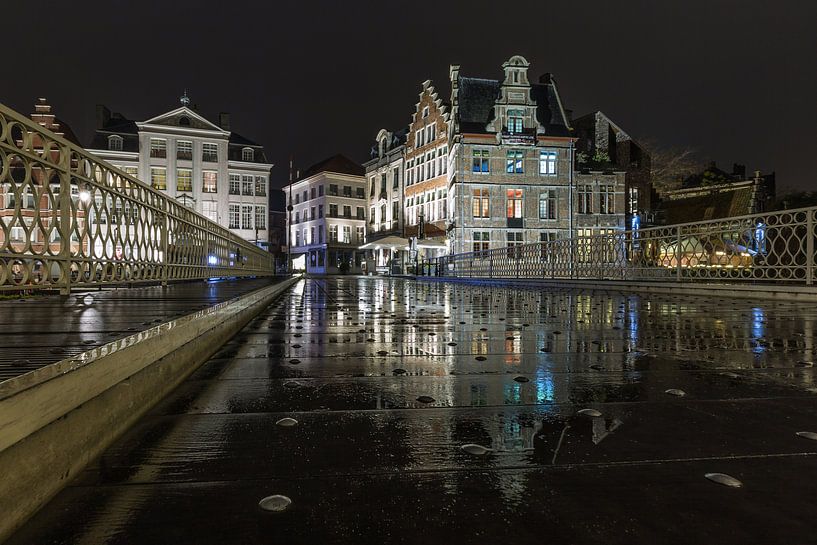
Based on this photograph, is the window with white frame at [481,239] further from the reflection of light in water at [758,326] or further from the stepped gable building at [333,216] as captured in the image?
the reflection of light in water at [758,326]

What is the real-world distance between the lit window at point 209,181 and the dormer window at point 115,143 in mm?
8374

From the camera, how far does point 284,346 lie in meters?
4.31

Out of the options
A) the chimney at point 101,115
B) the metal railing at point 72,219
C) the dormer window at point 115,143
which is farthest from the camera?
the chimney at point 101,115

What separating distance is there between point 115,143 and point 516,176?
40923 millimetres

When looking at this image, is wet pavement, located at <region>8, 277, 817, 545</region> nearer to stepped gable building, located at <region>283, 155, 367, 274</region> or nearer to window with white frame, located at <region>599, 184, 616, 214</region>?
window with white frame, located at <region>599, 184, 616, 214</region>

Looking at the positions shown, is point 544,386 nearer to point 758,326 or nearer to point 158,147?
point 758,326

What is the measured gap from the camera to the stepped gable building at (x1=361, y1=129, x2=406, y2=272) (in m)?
55.3

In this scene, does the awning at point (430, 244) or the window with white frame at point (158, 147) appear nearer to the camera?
the awning at point (430, 244)

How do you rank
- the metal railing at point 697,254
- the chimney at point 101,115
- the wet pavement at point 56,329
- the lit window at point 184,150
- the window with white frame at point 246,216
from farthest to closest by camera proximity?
the window with white frame at point 246,216
the lit window at point 184,150
the chimney at point 101,115
the metal railing at point 697,254
the wet pavement at point 56,329

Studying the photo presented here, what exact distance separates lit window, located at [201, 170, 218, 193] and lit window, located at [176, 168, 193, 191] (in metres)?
1.19

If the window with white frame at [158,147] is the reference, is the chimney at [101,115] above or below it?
above

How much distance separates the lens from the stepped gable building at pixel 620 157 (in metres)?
43.7

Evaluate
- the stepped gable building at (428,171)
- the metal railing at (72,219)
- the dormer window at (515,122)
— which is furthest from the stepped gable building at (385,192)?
the metal railing at (72,219)

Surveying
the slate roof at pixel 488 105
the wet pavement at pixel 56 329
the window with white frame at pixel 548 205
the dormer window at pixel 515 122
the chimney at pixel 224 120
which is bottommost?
the wet pavement at pixel 56 329
